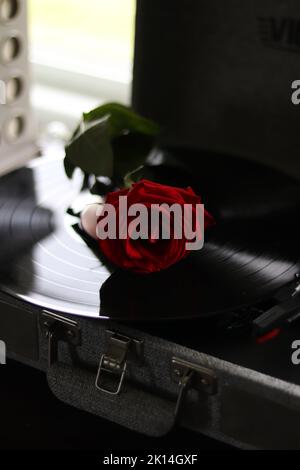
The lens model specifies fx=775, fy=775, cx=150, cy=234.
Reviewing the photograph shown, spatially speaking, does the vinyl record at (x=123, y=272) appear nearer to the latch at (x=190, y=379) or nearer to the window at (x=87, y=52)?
the latch at (x=190, y=379)

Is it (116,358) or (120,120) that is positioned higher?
(120,120)

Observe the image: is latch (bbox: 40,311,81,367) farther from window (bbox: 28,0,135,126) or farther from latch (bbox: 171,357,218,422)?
window (bbox: 28,0,135,126)

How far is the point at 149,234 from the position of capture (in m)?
0.69

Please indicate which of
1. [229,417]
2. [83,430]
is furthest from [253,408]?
[83,430]

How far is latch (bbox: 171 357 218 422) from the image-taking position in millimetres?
662

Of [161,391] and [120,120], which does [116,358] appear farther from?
[120,120]

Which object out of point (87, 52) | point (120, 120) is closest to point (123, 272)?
point (120, 120)

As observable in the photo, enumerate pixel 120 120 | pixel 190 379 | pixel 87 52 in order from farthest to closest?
pixel 87 52, pixel 120 120, pixel 190 379

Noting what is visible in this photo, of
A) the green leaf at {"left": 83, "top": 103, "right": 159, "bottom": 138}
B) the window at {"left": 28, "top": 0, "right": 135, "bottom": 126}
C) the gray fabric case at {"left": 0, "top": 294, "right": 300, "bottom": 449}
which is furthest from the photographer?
the window at {"left": 28, "top": 0, "right": 135, "bottom": 126}

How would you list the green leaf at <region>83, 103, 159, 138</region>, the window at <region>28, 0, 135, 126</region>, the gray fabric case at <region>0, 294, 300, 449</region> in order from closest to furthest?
the gray fabric case at <region>0, 294, 300, 449</region>, the green leaf at <region>83, 103, 159, 138</region>, the window at <region>28, 0, 135, 126</region>

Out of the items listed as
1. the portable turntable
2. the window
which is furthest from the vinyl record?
the window

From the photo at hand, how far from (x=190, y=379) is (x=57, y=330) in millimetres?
134

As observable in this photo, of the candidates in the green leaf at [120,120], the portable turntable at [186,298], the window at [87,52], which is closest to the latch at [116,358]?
the portable turntable at [186,298]
